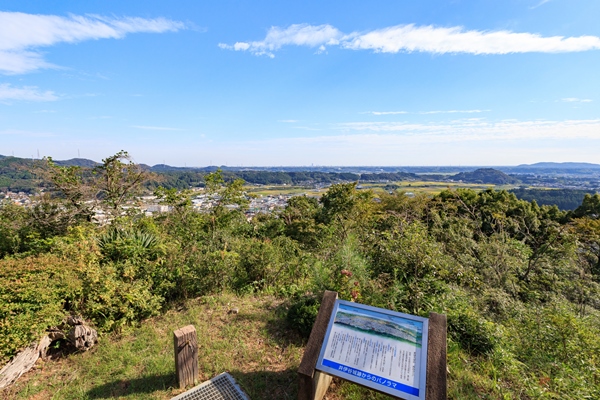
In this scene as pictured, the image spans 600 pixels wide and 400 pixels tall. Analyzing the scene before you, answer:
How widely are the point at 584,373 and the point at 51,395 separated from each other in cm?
529

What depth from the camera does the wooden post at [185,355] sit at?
8.53 ft

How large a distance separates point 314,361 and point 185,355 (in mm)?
1369

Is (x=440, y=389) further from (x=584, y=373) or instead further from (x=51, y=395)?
(x=51, y=395)

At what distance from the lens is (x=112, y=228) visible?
5.43m

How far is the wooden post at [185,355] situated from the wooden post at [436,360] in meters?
2.09

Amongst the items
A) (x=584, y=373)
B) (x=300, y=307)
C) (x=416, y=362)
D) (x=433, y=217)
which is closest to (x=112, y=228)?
(x=300, y=307)

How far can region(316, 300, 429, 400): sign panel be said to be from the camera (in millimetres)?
1908

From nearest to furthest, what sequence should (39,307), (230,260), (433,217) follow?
1. (39,307)
2. (230,260)
3. (433,217)

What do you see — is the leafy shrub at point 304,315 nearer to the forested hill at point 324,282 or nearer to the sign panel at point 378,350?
the forested hill at point 324,282

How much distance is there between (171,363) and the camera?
3055 millimetres

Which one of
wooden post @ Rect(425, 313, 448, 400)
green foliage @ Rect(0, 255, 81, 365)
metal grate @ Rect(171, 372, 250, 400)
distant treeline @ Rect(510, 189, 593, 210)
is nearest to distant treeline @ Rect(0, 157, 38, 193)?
green foliage @ Rect(0, 255, 81, 365)

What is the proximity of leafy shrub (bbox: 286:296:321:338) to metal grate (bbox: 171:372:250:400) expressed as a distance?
3.43ft

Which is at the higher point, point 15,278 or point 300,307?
point 15,278

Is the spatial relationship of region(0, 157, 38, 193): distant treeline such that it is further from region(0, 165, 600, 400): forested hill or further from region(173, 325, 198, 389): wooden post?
region(173, 325, 198, 389): wooden post
